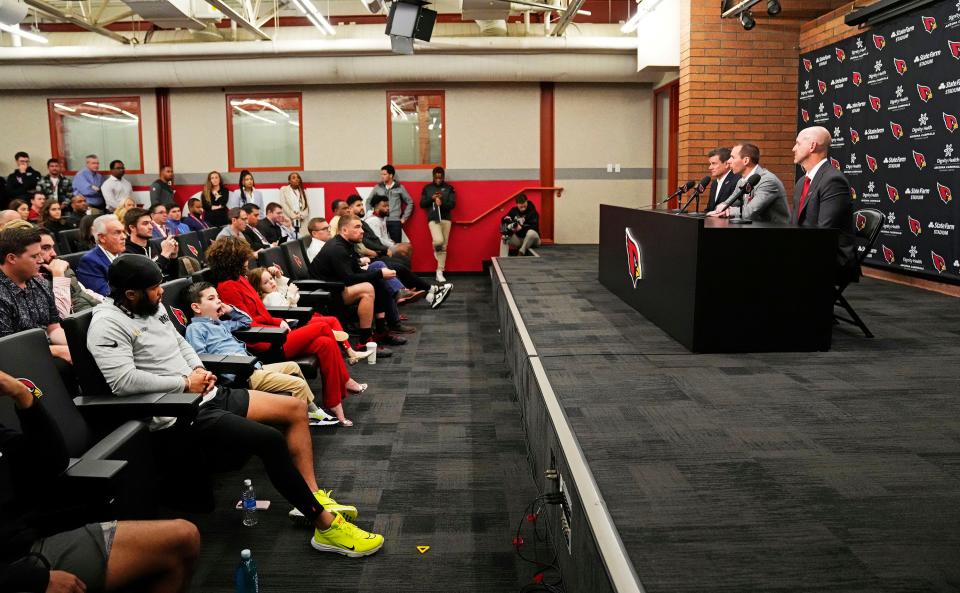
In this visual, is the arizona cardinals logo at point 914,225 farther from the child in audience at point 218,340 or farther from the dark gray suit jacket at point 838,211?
the child in audience at point 218,340

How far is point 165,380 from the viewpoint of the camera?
9.14 feet

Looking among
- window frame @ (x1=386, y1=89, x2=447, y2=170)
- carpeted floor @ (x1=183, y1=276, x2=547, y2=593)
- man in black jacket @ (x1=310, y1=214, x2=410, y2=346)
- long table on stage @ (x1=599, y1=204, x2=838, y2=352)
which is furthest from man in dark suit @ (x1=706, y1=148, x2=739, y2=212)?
window frame @ (x1=386, y1=89, x2=447, y2=170)

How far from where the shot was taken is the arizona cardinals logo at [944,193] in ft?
19.5

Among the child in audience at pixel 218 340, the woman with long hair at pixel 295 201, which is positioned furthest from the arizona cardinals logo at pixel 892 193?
the woman with long hair at pixel 295 201

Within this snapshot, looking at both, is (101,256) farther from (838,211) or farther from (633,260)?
(838,211)

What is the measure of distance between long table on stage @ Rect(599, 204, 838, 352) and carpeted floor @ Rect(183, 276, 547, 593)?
1.17m

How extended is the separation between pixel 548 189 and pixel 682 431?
27.7 ft

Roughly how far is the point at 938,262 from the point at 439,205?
6.27 meters

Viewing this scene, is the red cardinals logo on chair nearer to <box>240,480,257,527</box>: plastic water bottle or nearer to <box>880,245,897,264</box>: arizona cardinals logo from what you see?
<box>880,245,897,264</box>: arizona cardinals logo

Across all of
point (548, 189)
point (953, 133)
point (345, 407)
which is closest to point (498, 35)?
point (548, 189)

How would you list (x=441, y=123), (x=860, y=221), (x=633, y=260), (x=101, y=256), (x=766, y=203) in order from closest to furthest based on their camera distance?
1. (x=101, y=256)
2. (x=766, y=203)
3. (x=633, y=260)
4. (x=860, y=221)
5. (x=441, y=123)

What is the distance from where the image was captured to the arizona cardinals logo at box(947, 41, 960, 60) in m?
5.71

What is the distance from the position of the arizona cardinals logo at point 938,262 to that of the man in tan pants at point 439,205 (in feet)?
19.9

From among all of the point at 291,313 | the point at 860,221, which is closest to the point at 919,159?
the point at 860,221
